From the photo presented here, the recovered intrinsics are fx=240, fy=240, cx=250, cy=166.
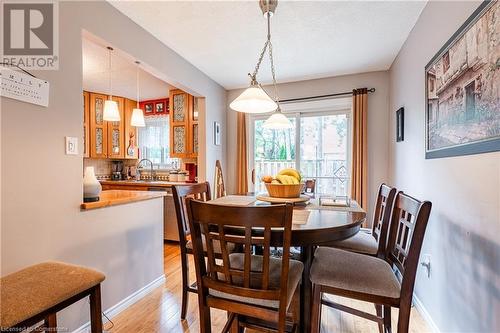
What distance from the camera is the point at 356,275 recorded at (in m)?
1.23

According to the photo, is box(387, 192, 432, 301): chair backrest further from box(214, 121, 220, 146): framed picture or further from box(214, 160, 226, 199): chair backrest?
box(214, 121, 220, 146): framed picture

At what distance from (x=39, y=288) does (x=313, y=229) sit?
120 cm

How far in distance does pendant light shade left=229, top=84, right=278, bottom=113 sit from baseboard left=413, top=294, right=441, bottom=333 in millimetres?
1914

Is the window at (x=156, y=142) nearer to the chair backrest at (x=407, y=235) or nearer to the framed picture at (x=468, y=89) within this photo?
the chair backrest at (x=407, y=235)

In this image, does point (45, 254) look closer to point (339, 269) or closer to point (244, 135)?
point (339, 269)

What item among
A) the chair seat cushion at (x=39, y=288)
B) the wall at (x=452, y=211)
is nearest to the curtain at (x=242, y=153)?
the wall at (x=452, y=211)

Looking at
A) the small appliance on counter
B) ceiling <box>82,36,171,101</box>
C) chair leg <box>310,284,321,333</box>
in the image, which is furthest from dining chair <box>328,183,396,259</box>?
the small appliance on counter

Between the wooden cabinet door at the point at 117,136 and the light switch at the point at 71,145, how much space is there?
303cm

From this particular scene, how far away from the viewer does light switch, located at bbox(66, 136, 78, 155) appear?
1.54 meters

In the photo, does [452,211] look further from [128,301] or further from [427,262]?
[128,301]

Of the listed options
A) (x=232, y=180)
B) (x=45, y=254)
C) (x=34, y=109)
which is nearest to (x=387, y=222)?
(x=45, y=254)

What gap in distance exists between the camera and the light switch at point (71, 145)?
1539 millimetres

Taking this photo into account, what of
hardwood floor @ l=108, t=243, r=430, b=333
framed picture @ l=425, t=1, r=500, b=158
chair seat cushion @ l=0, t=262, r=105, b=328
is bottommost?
hardwood floor @ l=108, t=243, r=430, b=333

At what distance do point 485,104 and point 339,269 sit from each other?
1075 millimetres
